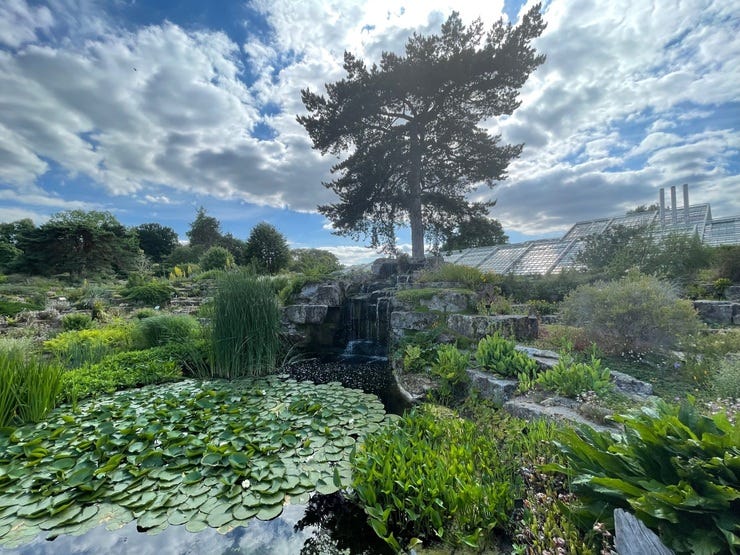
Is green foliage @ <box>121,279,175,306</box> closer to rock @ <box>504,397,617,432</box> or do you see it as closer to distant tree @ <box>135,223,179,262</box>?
rock @ <box>504,397,617,432</box>

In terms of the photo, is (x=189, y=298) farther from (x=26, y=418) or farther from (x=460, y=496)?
(x=460, y=496)

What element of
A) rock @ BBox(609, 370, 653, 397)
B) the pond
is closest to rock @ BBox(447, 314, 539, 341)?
rock @ BBox(609, 370, 653, 397)

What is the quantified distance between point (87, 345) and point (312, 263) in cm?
848

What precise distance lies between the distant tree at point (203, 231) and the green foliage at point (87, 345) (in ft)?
70.6

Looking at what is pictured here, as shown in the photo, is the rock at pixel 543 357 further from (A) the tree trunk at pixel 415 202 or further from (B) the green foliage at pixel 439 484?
(A) the tree trunk at pixel 415 202

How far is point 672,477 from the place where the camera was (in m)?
1.32

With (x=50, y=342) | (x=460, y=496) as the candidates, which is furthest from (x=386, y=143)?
(x=460, y=496)

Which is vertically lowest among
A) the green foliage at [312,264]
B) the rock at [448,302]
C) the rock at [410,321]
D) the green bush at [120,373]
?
the green bush at [120,373]

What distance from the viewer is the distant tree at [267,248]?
15.1 metres

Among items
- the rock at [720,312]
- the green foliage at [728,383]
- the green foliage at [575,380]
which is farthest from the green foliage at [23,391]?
the rock at [720,312]

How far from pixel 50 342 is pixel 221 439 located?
576 cm

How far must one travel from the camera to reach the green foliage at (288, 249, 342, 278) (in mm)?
10062

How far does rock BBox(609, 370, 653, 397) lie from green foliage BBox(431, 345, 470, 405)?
158 centimetres

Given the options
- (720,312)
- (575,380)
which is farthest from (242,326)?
(720,312)
